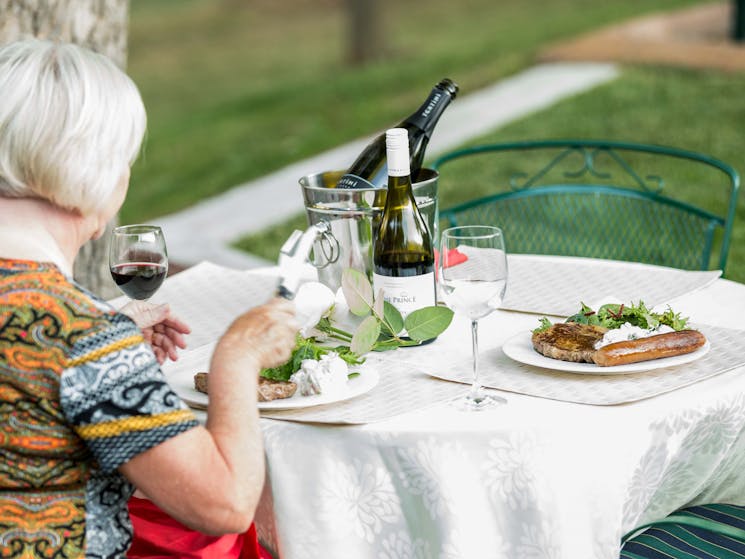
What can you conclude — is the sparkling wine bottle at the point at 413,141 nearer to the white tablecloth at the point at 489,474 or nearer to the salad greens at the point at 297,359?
the salad greens at the point at 297,359

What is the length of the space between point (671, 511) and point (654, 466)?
0.29 meters

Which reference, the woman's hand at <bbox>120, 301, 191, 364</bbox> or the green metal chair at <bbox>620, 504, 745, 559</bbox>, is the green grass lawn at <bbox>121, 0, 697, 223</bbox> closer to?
the woman's hand at <bbox>120, 301, 191, 364</bbox>

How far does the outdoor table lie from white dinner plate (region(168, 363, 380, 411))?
0.02m

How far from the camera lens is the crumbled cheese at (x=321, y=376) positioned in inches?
85.3

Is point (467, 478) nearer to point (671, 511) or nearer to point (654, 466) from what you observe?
point (654, 466)

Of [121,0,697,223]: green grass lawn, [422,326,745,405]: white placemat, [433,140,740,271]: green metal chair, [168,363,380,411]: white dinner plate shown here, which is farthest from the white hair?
[121,0,697,223]: green grass lawn

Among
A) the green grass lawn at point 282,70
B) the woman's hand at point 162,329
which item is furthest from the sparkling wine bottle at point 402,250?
the green grass lawn at point 282,70

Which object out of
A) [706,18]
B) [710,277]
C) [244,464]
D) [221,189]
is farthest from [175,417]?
[706,18]

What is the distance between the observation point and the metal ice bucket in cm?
255

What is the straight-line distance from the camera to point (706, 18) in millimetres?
13562

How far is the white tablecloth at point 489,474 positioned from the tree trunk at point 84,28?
270 cm

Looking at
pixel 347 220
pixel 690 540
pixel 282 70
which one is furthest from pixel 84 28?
pixel 282 70

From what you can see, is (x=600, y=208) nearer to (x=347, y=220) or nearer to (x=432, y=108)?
(x=432, y=108)

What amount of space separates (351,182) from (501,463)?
0.96 m
